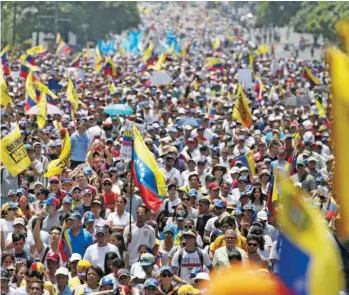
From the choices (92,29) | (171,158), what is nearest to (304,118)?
(171,158)

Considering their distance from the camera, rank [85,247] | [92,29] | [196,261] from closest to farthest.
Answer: [196,261] < [85,247] < [92,29]

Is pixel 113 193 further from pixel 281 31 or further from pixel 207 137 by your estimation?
pixel 281 31

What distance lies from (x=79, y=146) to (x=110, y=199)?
402 centimetres

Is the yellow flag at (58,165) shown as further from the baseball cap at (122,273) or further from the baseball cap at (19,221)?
the baseball cap at (122,273)

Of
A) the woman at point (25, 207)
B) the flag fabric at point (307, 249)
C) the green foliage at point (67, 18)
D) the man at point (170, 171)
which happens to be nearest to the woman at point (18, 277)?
the woman at point (25, 207)

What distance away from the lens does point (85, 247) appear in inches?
442

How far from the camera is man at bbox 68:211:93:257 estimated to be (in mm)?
11234

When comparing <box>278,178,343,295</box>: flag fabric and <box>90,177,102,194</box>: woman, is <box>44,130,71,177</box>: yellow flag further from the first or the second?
<box>278,178,343,295</box>: flag fabric

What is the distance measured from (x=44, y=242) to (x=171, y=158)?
12.1 ft

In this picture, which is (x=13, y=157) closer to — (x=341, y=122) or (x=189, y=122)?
(x=189, y=122)

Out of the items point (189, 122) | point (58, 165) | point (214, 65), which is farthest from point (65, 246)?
point (214, 65)

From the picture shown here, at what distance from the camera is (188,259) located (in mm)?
10398

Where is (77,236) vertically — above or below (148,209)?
below

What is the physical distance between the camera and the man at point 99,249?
1063cm
